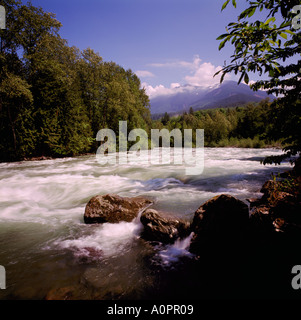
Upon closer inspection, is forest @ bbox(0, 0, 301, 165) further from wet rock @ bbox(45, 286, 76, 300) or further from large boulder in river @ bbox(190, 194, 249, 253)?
wet rock @ bbox(45, 286, 76, 300)

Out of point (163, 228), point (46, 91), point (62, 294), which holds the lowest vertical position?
point (62, 294)

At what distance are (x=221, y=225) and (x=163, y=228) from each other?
122 centimetres

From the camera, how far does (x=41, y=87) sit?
17672 millimetres

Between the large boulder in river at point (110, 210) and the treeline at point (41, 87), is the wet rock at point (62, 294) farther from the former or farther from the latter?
the treeline at point (41, 87)

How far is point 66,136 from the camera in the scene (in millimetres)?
19391

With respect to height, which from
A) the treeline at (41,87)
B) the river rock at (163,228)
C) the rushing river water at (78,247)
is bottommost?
the rushing river water at (78,247)

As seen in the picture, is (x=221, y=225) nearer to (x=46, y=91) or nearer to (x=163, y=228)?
(x=163, y=228)

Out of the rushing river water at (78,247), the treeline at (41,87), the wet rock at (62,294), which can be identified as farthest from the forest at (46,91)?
the wet rock at (62,294)

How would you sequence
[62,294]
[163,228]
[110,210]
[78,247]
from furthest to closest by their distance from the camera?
[110,210] < [163,228] < [78,247] < [62,294]

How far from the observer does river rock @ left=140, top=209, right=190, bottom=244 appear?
3797 millimetres

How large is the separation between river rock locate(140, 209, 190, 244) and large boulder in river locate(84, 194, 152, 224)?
2.65 feet

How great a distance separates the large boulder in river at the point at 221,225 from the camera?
3320mm

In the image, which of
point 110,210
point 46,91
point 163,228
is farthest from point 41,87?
point 163,228

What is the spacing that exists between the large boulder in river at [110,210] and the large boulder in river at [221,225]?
75.1 inches
